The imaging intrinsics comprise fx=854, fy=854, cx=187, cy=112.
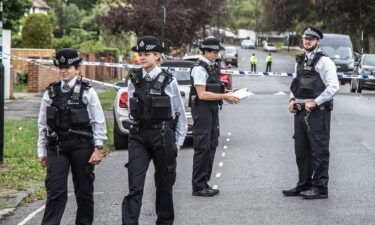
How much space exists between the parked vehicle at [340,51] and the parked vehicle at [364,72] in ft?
22.1

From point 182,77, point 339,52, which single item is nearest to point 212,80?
point 182,77

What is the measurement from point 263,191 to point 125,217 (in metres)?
3.11

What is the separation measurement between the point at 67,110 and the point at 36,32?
36999mm

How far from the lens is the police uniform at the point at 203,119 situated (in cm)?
981

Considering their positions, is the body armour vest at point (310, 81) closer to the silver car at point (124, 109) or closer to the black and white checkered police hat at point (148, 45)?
the black and white checkered police hat at point (148, 45)

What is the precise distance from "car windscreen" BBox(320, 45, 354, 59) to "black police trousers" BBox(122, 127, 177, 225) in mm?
35495

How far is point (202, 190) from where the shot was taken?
32.4 ft

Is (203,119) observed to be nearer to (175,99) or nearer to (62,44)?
(175,99)

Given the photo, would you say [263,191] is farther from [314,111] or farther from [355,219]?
[355,219]

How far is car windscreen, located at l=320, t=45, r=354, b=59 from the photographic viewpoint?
42.4 m

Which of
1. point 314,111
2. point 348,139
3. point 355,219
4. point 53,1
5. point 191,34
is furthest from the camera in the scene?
point 53,1

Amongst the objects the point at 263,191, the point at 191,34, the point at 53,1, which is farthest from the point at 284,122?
the point at 53,1

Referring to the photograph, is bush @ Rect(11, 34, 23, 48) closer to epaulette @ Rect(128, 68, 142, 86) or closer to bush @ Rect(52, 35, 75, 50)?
bush @ Rect(52, 35, 75, 50)

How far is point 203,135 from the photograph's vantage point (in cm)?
986
